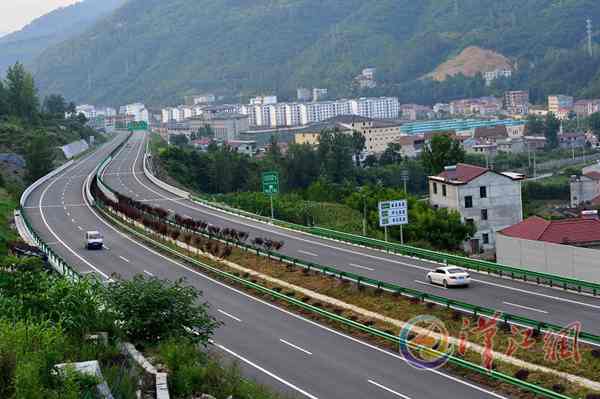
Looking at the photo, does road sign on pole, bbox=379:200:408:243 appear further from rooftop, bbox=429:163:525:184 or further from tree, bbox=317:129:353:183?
tree, bbox=317:129:353:183

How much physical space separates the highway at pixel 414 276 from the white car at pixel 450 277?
9.5 inches

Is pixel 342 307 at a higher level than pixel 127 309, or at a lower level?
lower

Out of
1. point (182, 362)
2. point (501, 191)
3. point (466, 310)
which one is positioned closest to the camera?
point (182, 362)

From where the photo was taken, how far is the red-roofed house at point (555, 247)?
95.3 ft

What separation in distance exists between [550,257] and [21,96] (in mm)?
92193

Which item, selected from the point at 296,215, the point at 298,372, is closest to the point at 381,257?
the point at 298,372

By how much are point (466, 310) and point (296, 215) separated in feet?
113

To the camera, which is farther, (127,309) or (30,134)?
(30,134)

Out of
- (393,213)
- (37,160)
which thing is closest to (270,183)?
(393,213)

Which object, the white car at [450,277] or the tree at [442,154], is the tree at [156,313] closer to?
the white car at [450,277]

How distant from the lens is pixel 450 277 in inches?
1094

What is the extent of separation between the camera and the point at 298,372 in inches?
772

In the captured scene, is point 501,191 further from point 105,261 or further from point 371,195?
point 105,261

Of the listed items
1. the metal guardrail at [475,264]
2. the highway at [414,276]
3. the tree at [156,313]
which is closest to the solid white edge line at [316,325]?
the tree at [156,313]
